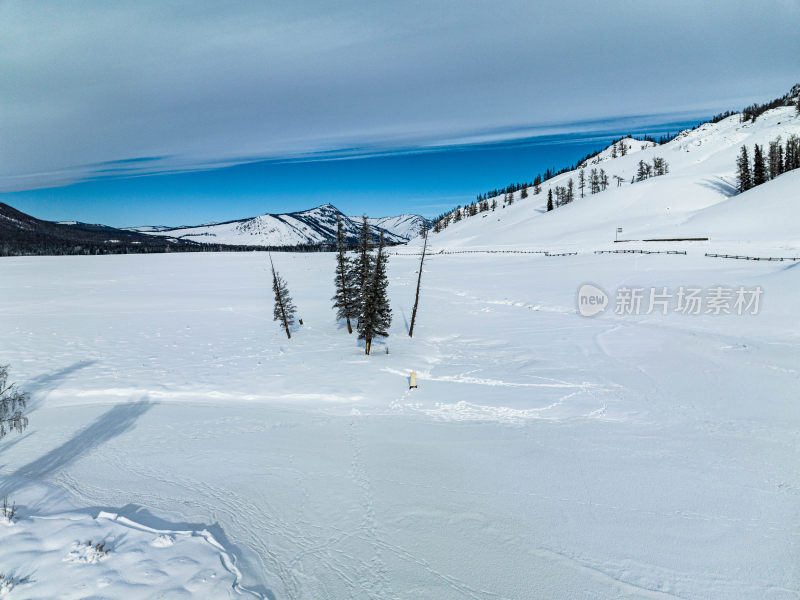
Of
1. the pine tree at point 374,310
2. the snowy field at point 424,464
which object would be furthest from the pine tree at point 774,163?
the pine tree at point 374,310

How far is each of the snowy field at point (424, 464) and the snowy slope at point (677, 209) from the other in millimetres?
44297

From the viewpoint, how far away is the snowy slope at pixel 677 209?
6244 cm

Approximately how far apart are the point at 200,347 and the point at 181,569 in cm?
2334

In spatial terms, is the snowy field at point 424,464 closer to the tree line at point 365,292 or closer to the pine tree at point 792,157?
the tree line at point 365,292

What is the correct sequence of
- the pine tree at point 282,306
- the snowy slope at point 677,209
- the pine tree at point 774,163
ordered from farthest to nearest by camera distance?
1. the pine tree at point 774,163
2. the snowy slope at point 677,209
3. the pine tree at point 282,306

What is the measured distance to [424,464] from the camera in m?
11.4

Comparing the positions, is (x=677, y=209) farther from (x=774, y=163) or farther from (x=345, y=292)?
(x=345, y=292)

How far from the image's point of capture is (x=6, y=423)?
1491cm

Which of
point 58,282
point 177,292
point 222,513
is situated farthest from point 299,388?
point 58,282

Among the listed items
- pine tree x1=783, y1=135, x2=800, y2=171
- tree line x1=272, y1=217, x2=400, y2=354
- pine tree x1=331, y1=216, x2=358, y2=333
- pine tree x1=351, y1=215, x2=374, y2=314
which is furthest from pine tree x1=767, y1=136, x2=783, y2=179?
pine tree x1=331, y1=216, x2=358, y2=333

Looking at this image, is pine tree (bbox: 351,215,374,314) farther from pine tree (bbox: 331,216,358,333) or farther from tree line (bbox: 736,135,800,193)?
tree line (bbox: 736,135,800,193)

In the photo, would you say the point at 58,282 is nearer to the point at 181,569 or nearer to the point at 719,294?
the point at 181,569

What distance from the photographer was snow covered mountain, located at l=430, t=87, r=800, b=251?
6216cm

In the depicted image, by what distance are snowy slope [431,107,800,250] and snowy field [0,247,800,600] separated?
44.3 m
